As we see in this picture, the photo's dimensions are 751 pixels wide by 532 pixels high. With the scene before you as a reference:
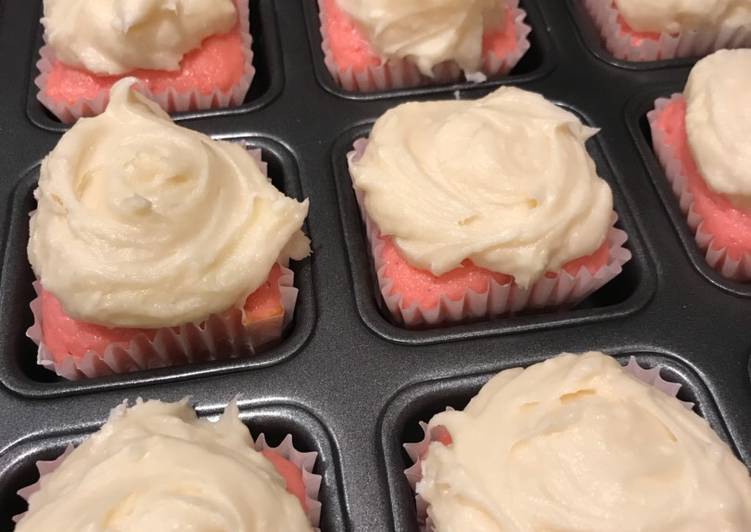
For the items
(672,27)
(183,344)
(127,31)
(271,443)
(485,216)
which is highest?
(127,31)

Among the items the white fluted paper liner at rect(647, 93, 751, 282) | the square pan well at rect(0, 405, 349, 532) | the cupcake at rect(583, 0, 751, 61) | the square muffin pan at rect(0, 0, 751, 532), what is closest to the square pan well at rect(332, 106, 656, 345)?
the square muffin pan at rect(0, 0, 751, 532)

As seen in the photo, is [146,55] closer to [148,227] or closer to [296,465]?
[148,227]

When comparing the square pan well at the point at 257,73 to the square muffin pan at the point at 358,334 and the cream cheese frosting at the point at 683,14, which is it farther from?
the cream cheese frosting at the point at 683,14

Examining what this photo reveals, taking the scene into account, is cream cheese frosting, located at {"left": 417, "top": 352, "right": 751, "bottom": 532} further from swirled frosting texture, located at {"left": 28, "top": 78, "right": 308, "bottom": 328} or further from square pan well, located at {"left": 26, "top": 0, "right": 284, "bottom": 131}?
square pan well, located at {"left": 26, "top": 0, "right": 284, "bottom": 131}

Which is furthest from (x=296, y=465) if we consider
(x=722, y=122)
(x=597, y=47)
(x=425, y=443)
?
(x=597, y=47)

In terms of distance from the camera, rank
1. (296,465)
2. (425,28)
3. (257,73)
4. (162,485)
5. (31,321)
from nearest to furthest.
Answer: (162,485), (296,465), (31,321), (425,28), (257,73)

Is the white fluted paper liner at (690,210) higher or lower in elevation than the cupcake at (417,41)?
lower

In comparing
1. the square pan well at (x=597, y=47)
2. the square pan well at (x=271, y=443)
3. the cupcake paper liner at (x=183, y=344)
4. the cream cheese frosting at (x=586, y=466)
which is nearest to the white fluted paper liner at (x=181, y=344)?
the cupcake paper liner at (x=183, y=344)
